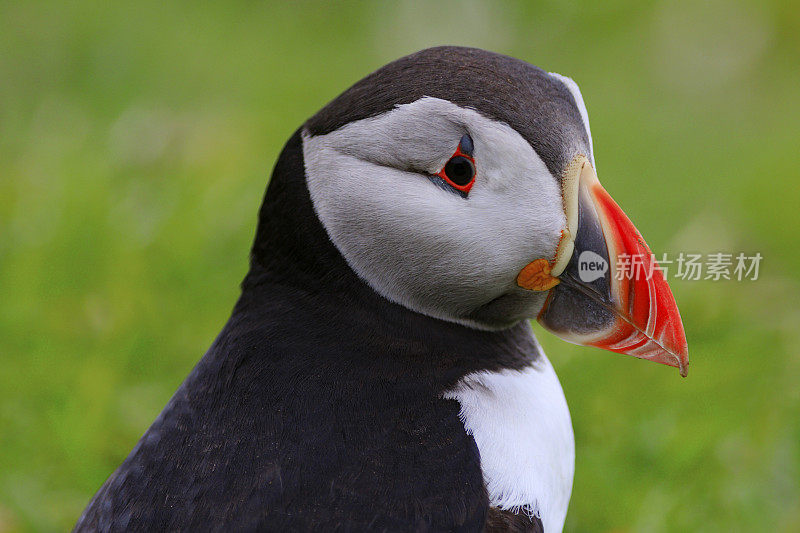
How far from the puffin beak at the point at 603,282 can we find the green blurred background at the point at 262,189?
115 centimetres

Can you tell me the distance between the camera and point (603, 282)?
2.27 metres

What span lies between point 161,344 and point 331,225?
6.45 ft

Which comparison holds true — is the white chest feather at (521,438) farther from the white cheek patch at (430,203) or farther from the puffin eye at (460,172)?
the puffin eye at (460,172)

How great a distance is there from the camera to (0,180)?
5.05m

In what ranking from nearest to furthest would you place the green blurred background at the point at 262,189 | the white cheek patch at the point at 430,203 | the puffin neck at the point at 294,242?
1. the white cheek patch at the point at 430,203
2. the puffin neck at the point at 294,242
3. the green blurred background at the point at 262,189

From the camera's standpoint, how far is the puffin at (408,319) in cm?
208

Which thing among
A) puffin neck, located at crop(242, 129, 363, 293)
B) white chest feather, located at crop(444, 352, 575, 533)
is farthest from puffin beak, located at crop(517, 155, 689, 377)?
puffin neck, located at crop(242, 129, 363, 293)

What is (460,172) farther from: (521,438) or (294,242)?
(521,438)

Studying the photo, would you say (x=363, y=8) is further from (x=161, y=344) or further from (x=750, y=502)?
(x=750, y=502)

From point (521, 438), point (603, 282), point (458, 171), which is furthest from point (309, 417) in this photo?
point (603, 282)

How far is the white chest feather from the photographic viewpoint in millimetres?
2199

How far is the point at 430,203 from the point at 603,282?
0.44 meters

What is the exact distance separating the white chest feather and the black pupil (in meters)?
A: 0.48

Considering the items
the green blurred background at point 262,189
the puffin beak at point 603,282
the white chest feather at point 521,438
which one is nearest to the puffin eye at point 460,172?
the puffin beak at point 603,282
